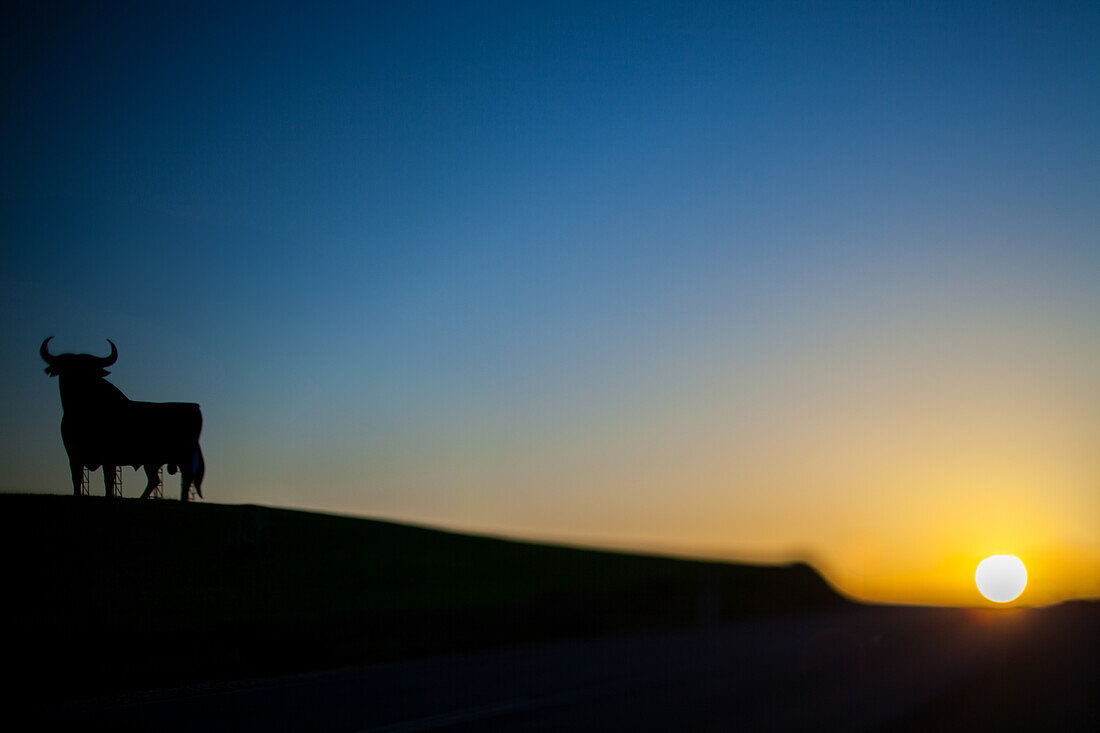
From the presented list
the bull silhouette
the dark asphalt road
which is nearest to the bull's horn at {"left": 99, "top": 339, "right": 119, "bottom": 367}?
the bull silhouette

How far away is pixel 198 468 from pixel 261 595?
789cm

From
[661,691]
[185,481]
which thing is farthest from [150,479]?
[661,691]

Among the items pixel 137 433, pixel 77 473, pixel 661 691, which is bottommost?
pixel 661 691

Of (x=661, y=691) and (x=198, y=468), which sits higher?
(x=198, y=468)

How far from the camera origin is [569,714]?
32.6ft

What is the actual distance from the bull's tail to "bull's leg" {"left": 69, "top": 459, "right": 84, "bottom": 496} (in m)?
3.91

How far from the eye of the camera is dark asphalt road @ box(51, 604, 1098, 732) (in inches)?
369

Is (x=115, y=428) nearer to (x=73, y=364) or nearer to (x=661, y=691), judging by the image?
(x=73, y=364)

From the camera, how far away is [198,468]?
27531mm

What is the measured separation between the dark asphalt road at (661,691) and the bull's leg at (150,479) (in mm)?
13931

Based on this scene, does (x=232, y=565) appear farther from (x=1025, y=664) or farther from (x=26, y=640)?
(x=1025, y=664)

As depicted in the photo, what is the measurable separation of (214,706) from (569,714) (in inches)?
170

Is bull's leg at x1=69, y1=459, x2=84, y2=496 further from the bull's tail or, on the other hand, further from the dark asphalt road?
the dark asphalt road

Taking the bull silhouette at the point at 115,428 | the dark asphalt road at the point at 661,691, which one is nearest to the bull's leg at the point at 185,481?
the bull silhouette at the point at 115,428
